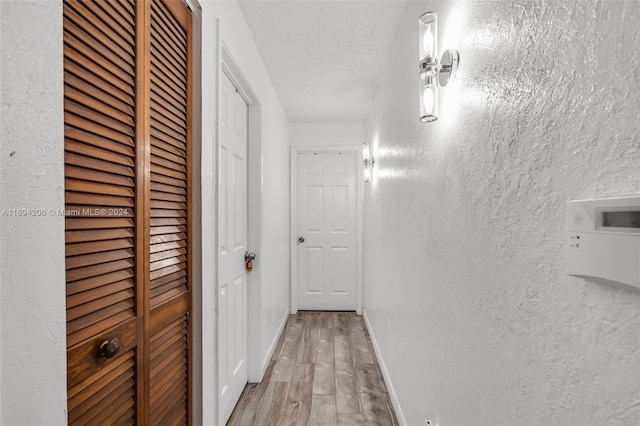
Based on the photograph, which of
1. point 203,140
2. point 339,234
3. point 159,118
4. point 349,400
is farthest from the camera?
point 339,234

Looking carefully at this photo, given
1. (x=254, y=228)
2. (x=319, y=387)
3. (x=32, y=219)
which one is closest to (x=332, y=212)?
(x=254, y=228)

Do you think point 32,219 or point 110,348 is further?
point 110,348

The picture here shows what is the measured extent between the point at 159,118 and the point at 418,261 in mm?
1235

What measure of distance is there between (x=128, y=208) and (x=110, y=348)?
0.36 meters

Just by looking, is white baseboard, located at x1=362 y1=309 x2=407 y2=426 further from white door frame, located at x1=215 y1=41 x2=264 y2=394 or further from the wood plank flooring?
white door frame, located at x1=215 y1=41 x2=264 y2=394

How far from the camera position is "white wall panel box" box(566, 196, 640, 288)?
1.57 feet

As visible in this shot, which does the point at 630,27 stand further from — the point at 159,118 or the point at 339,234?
the point at 339,234

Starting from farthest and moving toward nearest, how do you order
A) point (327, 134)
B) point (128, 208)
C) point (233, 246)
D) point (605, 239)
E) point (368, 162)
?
point (327, 134) < point (368, 162) < point (233, 246) < point (128, 208) < point (605, 239)

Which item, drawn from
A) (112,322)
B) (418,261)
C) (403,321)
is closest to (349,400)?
(403,321)

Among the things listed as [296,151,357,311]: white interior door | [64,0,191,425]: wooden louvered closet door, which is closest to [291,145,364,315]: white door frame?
[296,151,357,311]: white interior door

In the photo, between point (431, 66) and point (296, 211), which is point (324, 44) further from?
point (296, 211)

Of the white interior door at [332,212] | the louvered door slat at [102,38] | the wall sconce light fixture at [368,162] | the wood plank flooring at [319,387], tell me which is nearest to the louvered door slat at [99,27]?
the louvered door slat at [102,38]

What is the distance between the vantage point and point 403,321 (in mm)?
1991

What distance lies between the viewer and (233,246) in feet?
7.28
